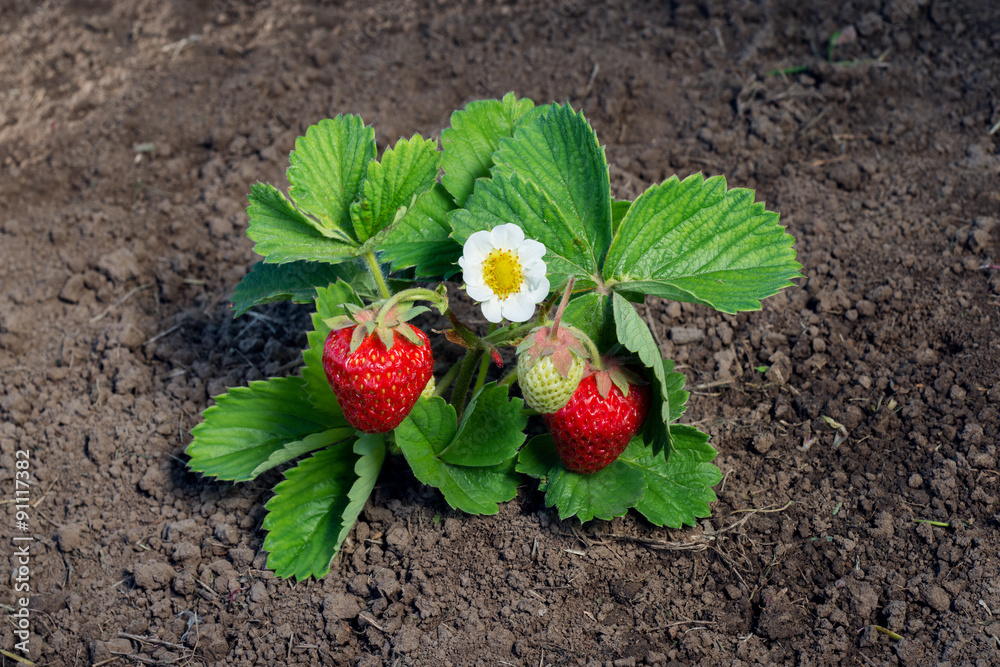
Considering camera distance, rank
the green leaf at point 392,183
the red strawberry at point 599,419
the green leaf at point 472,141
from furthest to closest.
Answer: the green leaf at point 472,141 < the green leaf at point 392,183 < the red strawberry at point 599,419

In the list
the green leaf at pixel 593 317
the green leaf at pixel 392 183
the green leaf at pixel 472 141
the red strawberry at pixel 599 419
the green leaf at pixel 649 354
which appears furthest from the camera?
the green leaf at pixel 472 141

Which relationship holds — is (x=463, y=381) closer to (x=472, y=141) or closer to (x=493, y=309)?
(x=493, y=309)

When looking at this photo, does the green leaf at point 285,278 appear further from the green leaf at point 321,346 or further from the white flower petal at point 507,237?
the white flower petal at point 507,237

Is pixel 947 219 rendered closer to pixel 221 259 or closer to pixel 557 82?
pixel 557 82

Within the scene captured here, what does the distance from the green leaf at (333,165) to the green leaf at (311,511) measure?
582 millimetres

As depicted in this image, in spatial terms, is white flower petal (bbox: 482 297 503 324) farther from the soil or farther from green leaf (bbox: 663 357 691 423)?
the soil

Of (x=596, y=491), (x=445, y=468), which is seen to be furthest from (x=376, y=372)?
(x=596, y=491)

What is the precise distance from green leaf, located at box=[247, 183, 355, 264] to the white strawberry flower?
342mm

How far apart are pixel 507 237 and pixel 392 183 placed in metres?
0.38

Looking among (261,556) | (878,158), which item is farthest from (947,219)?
(261,556)

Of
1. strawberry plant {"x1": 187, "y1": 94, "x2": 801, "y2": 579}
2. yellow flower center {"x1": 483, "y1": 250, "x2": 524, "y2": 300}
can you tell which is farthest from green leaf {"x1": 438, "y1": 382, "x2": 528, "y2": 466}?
yellow flower center {"x1": 483, "y1": 250, "x2": 524, "y2": 300}

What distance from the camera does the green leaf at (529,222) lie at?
1.86 meters

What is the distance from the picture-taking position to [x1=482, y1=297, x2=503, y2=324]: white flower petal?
174cm

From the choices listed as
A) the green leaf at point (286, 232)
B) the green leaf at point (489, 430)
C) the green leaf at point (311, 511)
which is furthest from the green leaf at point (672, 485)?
the green leaf at point (286, 232)
